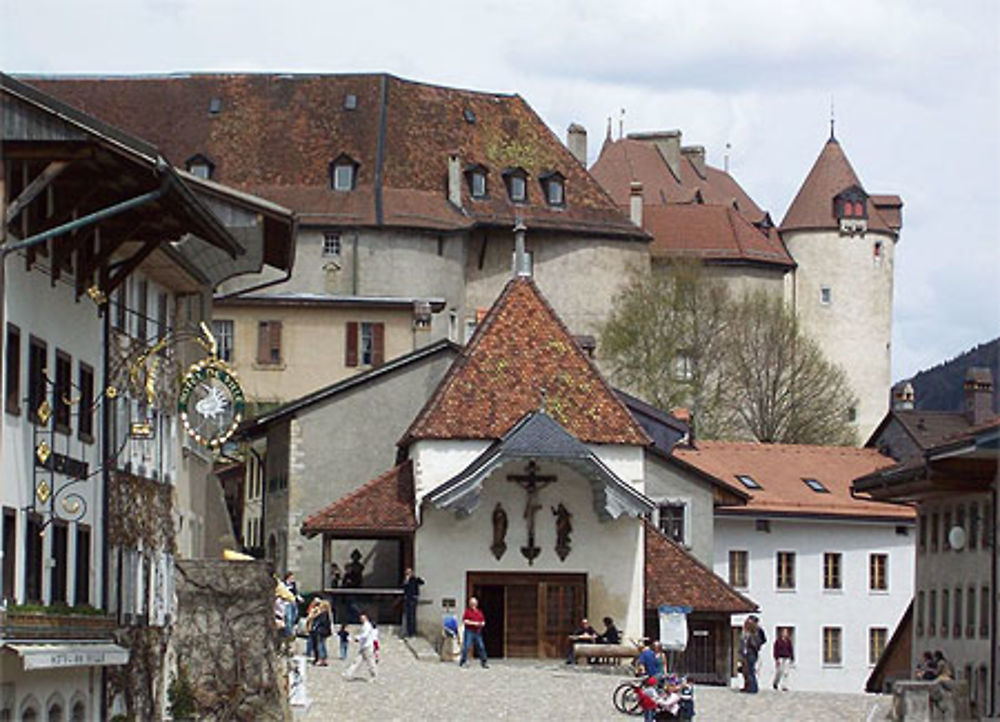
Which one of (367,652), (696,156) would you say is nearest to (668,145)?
(696,156)

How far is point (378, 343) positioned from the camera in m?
101

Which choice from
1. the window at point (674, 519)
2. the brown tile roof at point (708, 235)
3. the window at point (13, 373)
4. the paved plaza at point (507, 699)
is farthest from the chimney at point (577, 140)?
the window at point (13, 373)

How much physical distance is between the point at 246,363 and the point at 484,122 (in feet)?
64.7

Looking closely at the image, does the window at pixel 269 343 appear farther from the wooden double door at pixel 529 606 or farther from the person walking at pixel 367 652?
the person walking at pixel 367 652

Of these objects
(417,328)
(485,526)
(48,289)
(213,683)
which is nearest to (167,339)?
(48,289)

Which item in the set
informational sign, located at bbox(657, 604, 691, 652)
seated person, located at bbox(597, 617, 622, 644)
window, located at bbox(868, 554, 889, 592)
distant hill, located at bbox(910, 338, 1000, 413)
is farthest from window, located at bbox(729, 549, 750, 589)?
distant hill, located at bbox(910, 338, 1000, 413)

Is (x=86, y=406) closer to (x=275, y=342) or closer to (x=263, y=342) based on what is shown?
(x=263, y=342)

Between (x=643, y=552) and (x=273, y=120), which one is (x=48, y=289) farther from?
(x=273, y=120)

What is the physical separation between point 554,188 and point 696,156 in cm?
4441

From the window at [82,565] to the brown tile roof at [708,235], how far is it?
92.8 meters

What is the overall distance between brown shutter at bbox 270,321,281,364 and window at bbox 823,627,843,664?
22.2 m

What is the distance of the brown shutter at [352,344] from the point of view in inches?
3962

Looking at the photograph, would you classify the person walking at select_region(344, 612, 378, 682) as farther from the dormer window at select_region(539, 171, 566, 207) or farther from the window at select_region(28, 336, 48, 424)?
the dormer window at select_region(539, 171, 566, 207)

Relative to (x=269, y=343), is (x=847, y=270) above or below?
above
